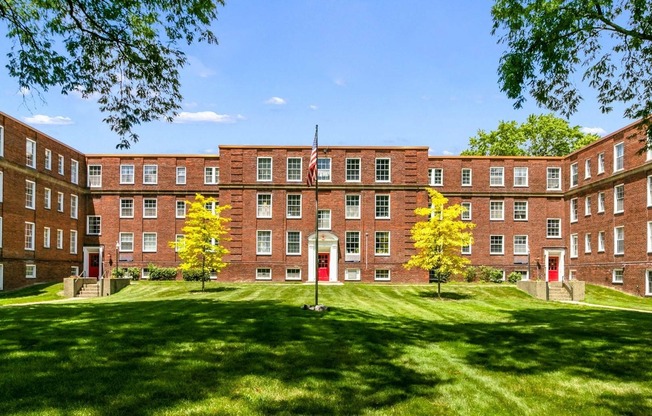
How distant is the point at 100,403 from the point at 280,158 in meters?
35.1

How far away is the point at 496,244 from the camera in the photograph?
44188 mm

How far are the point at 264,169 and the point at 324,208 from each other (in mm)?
5666

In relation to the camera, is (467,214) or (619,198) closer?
(619,198)

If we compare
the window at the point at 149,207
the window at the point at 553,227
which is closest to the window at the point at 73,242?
the window at the point at 149,207

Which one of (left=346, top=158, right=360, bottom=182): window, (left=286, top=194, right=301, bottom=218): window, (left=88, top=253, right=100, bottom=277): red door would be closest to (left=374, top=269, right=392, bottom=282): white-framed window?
Result: (left=346, top=158, right=360, bottom=182): window

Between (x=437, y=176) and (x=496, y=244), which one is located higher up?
(x=437, y=176)

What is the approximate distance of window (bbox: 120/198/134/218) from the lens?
45.5m

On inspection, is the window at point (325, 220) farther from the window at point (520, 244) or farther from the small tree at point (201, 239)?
the window at point (520, 244)


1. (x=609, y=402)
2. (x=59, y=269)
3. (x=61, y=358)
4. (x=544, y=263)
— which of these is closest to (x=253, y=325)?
(x=61, y=358)

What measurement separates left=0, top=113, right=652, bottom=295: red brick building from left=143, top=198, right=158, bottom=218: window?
9cm

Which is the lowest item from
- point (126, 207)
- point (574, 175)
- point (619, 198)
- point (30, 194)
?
point (126, 207)

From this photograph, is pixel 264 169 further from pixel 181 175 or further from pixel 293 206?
pixel 181 175

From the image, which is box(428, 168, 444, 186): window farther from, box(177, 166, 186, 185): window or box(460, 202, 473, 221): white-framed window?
box(177, 166, 186, 185): window

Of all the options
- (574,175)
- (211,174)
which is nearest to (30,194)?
(211,174)
